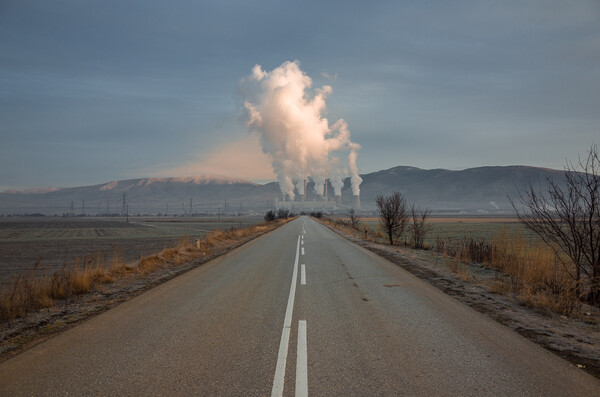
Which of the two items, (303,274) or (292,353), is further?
(303,274)

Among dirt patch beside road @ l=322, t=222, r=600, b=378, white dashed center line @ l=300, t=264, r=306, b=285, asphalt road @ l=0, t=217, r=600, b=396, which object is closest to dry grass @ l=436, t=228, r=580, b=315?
dirt patch beside road @ l=322, t=222, r=600, b=378

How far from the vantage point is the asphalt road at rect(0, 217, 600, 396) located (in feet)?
12.6

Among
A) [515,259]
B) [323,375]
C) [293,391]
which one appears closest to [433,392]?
[323,375]

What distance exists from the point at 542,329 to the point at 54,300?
9495 mm

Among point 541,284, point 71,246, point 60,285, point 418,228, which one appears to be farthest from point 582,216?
point 71,246

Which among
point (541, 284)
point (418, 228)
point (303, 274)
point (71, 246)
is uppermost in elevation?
point (418, 228)

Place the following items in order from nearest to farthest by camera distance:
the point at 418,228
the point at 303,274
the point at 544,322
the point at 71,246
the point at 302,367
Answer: the point at 302,367, the point at 544,322, the point at 303,274, the point at 418,228, the point at 71,246

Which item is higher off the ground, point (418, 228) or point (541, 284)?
point (418, 228)

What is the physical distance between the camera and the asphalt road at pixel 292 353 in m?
3.86

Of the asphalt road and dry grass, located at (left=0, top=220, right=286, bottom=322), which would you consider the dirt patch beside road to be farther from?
dry grass, located at (left=0, top=220, right=286, bottom=322)

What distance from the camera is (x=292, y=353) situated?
Answer: 4.71 m

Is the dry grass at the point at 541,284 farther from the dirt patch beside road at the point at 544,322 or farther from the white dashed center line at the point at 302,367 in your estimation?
the white dashed center line at the point at 302,367

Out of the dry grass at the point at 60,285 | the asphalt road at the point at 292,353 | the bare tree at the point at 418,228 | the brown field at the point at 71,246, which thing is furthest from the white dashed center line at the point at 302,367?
the bare tree at the point at 418,228

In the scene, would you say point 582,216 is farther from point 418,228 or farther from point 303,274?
point 418,228
